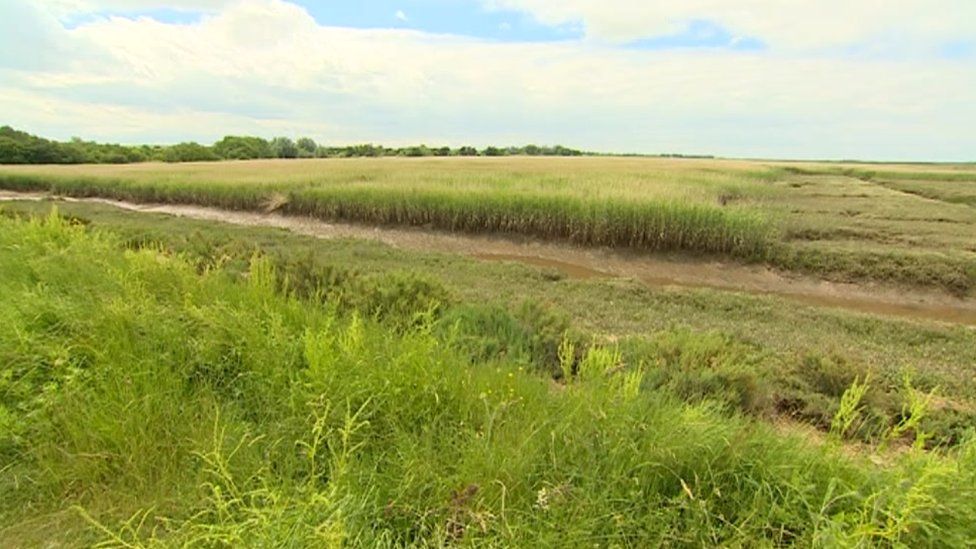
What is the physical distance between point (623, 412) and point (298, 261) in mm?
5793

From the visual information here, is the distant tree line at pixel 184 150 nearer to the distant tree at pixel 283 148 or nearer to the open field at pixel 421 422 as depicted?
the distant tree at pixel 283 148

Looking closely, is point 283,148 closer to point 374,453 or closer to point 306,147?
point 306,147

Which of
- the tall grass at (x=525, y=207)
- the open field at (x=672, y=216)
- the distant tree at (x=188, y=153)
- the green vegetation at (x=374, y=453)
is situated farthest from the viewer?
the distant tree at (x=188, y=153)

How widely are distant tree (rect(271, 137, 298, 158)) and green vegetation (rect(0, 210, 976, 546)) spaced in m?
77.9

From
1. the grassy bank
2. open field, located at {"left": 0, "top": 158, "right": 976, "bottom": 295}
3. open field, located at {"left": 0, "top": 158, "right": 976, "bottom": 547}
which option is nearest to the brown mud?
open field, located at {"left": 0, "top": 158, "right": 976, "bottom": 295}

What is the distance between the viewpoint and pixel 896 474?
6.77 feet

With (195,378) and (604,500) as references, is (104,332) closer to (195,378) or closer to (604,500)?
(195,378)

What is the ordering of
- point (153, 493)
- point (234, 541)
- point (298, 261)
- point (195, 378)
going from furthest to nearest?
point (298, 261) → point (195, 378) → point (153, 493) → point (234, 541)

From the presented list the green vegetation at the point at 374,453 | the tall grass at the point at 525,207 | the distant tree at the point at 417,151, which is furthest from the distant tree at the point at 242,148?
the green vegetation at the point at 374,453

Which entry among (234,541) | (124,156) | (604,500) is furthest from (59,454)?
(124,156)

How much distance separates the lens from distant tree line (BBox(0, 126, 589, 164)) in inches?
1949

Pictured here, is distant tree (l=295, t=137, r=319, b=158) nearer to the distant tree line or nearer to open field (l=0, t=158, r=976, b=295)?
the distant tree line

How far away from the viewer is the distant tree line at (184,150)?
49500 millimetres

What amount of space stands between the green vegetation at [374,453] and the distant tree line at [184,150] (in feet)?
208
